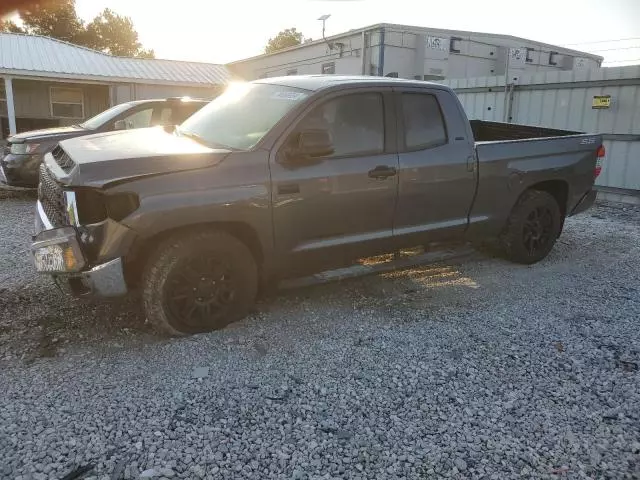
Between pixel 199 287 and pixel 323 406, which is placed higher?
pixel 199 287

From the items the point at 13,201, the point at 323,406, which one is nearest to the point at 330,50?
the point at 13,201

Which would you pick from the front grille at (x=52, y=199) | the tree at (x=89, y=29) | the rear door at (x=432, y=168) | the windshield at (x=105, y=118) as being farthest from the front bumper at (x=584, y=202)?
the tree at (x=89, y=29)

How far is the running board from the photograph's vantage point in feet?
13.1

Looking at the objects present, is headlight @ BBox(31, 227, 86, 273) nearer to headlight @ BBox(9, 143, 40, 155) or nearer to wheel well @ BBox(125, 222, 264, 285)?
wheel well @ BBox(125, 222, 264, 285)

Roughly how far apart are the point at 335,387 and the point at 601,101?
374 inches

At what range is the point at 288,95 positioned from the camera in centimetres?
409

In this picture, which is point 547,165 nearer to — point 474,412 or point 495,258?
point 495,258

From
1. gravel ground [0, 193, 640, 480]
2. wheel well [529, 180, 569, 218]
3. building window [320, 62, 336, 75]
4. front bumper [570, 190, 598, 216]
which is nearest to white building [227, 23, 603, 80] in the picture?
building window [320, 62, 336, 75]

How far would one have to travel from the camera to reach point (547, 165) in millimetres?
5352

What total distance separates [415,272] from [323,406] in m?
2.69

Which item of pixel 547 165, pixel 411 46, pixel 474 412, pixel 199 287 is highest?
pixel 411 46

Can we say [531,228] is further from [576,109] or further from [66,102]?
[66,102]

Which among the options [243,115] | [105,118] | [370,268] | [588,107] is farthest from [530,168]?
[105,118]

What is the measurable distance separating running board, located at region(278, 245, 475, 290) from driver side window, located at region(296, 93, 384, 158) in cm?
95
